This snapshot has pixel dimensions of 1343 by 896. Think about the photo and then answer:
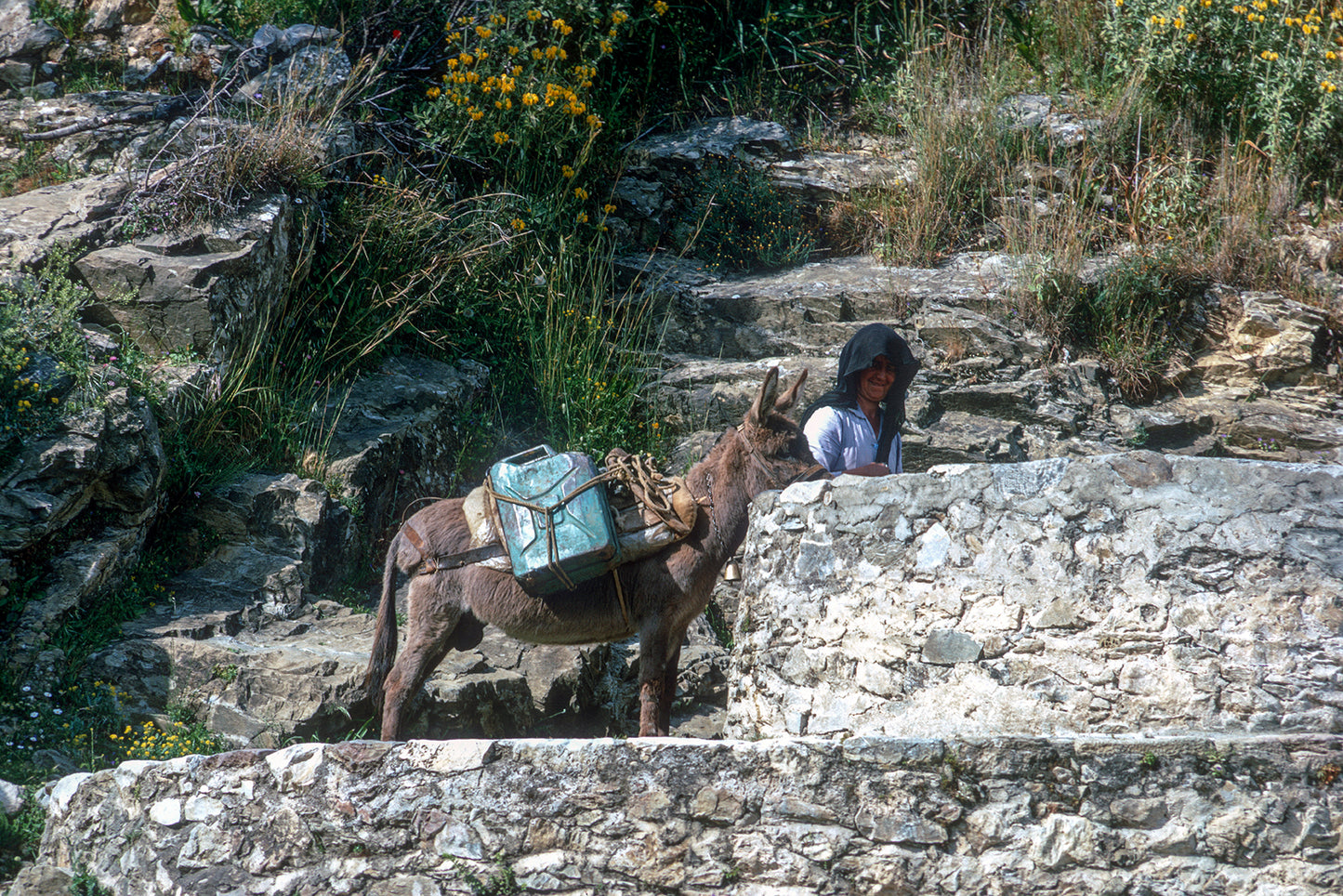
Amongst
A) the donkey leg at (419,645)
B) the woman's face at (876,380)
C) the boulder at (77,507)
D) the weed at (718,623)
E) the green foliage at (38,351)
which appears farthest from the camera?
the weed at (718,623)

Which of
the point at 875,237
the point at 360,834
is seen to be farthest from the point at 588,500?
the point at 875,237

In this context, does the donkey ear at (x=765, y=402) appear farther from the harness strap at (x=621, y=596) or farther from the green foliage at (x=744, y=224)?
the green foliage at (x=744, y=224)

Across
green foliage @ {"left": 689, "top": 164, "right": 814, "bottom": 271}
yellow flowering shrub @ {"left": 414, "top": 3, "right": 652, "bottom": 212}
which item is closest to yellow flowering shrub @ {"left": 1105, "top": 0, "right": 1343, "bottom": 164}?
green foliage @ {"left": 689, "top": 164, "right": 814, "bottom": 271}

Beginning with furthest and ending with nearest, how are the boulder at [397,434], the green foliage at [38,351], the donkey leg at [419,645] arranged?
1. the boulder at [397,434]
2. the green foliage at [38,351]
3. the donkey leg at [419,645]

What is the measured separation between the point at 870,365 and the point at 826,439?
0.44m

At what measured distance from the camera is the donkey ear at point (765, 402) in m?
4.67

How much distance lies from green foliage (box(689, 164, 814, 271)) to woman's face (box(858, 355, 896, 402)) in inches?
158

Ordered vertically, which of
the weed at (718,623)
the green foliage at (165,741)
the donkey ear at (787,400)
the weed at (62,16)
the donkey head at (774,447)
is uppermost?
the weed at (62,16)

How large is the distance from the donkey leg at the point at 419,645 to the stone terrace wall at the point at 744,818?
4.41 ft

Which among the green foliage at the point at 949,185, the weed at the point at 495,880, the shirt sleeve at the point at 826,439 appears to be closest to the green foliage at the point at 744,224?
the green foliage at the point at 949,185

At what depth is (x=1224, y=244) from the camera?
7828 millimetres

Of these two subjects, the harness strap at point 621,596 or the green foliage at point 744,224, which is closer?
the harness strap at point 621,596

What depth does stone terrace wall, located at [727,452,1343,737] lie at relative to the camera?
10.8 ft

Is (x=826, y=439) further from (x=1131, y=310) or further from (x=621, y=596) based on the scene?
(x=1131, y=310)
